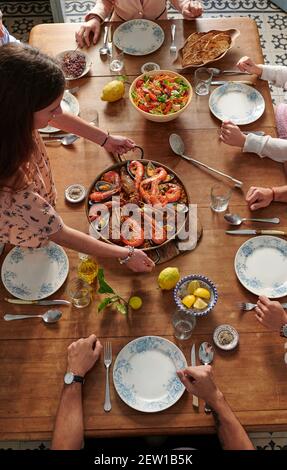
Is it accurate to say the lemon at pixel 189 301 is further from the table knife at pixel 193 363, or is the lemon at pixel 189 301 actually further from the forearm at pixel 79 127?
the forearm at pixel 79 127

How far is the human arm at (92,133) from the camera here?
1.97m

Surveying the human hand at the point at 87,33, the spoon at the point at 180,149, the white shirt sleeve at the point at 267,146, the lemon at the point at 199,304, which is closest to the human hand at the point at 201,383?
the lemon at the point at 199,304

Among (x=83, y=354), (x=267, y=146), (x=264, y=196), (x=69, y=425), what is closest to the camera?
(x=69, y=425)

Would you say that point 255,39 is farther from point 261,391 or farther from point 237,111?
point 261,391

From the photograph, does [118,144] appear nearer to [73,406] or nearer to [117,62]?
[117,62]

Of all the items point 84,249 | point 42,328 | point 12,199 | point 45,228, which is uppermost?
point 12,199

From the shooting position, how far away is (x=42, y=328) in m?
1.68

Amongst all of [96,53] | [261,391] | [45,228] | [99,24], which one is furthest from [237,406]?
[99,24]

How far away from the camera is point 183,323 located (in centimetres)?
167

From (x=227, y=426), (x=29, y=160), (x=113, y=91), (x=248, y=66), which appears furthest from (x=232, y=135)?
(x=227, y=426)

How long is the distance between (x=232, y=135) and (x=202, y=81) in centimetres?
40

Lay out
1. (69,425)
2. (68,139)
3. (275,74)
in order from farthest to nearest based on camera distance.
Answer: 1. (275,74)
2. (68,139)
3. (69,425)

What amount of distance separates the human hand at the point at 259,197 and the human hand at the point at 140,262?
507mm

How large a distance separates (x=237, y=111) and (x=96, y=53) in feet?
2.64
